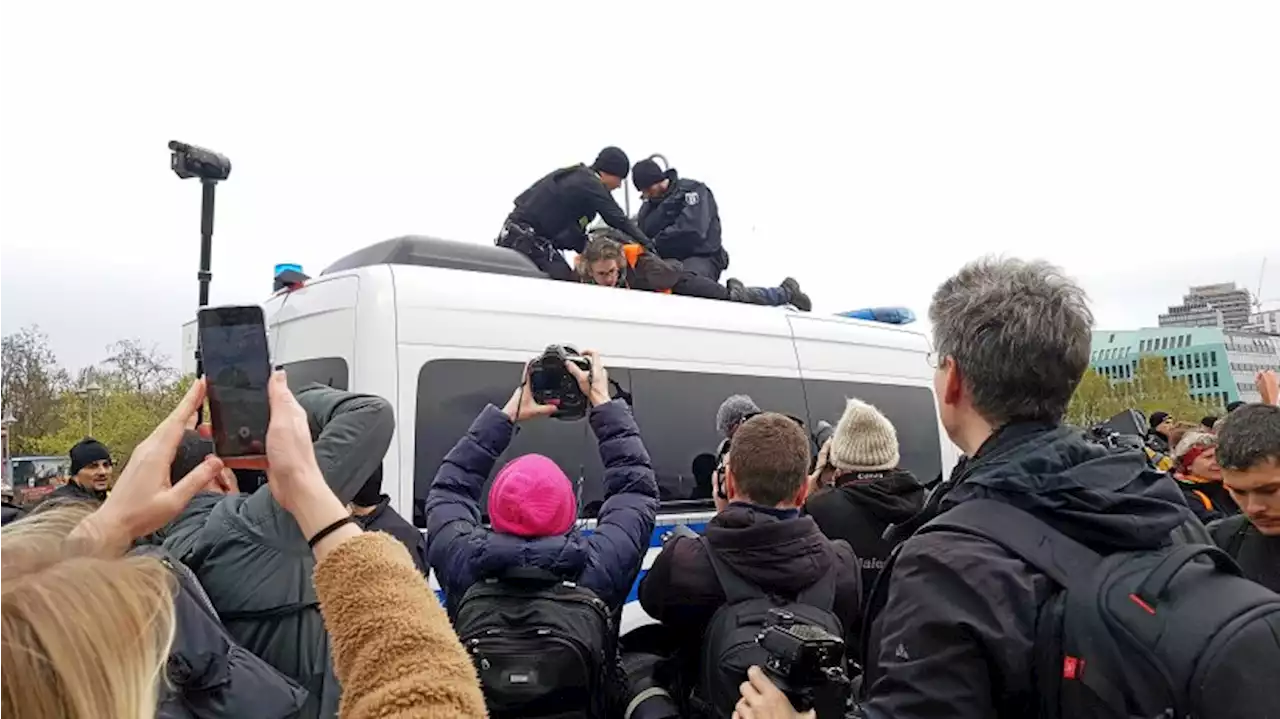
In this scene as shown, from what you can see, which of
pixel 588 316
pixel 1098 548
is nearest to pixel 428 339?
pixel 588 316

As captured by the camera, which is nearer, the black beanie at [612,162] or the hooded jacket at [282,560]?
the hooded jacket at [282,560]

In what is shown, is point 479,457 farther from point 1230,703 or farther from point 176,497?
point 1230,703

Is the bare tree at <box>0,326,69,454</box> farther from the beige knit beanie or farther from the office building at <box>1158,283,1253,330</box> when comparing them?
the office building at <box>1158,283,1253,330</box>

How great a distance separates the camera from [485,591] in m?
2.86

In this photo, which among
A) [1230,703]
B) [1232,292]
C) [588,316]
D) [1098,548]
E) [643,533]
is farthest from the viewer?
[1232,292]

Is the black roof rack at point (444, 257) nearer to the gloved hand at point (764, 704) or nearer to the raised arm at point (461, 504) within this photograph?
the raised arm at point (461, 504)

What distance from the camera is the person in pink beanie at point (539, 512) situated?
112 inches

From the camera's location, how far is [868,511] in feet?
12.4

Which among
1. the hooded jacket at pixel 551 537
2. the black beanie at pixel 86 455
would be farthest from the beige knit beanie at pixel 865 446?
the black beanie at pixel 86 455

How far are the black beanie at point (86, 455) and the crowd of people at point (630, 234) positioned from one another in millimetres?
3521

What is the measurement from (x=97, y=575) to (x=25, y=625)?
0.13 metres

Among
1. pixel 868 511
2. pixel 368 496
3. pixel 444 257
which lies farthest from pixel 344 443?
pixel 444 257

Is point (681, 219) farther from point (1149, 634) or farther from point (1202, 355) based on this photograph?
point (1202, 355)

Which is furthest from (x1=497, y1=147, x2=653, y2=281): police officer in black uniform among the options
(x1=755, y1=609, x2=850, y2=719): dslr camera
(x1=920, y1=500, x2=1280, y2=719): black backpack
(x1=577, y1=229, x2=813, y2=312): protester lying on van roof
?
(x1=920, y1=500, x2=1280, y2=719): black backpack
